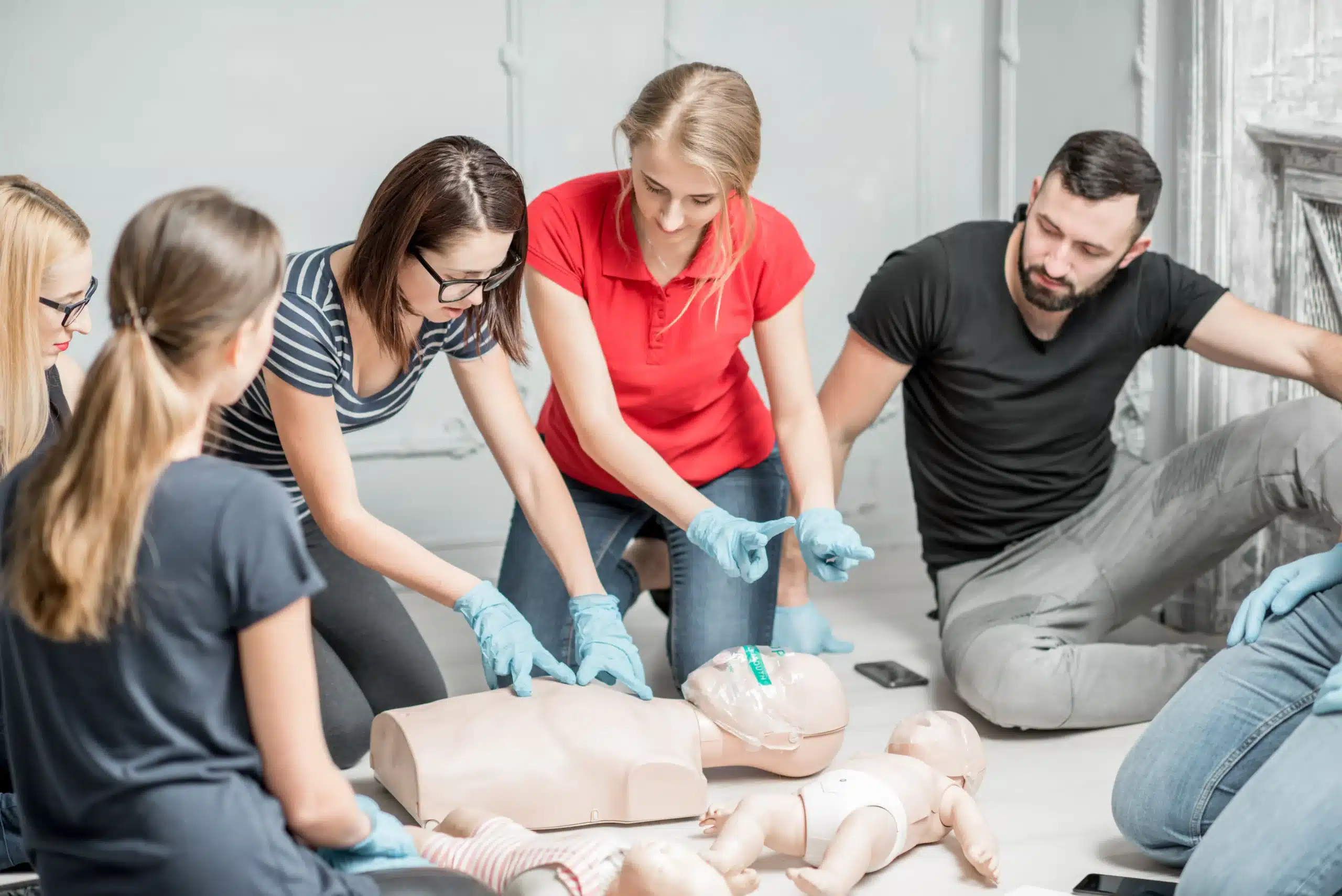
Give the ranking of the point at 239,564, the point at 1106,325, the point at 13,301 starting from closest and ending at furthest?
the point at 239,564 < the point at 13,301 < the point at 1106,325

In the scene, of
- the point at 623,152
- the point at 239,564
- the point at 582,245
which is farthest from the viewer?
the point at 623,152

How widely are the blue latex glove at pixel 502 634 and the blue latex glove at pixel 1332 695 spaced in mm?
974

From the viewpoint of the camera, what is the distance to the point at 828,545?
203cm

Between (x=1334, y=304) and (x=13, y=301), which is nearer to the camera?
(x=13, y=301)

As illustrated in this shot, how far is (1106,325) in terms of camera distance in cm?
243

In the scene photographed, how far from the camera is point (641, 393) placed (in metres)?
2.22

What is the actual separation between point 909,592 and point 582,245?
4.41 feet

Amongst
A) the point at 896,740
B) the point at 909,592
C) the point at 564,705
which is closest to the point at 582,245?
the point at 564,705

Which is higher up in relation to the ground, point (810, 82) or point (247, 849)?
point (810, 82)

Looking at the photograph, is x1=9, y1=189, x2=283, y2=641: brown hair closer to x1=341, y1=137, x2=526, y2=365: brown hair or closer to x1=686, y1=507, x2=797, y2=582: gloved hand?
x1=341, y1=137, x2=526, y2=365: brown hair

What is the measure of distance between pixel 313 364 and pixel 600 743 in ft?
2.10

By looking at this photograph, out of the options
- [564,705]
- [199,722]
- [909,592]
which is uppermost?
[199,722]

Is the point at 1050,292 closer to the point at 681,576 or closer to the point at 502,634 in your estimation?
the point at 681,576

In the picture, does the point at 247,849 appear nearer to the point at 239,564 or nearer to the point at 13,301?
the point at 239,564
